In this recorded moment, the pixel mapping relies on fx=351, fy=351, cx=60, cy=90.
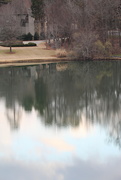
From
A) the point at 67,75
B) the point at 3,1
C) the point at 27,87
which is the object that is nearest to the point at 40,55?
the point at 67,75

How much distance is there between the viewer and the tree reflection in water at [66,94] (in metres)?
17.6

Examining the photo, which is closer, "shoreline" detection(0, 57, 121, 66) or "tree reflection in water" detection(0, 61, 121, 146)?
"tree reflection in water" detection(0, 61, 121, 146)

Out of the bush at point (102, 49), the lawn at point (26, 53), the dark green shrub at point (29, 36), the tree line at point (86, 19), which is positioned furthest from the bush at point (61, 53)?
the dark green shrub at point (29, 36)

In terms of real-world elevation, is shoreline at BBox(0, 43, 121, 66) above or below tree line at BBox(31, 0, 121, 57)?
below

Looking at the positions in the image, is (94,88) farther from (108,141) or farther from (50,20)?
(50,20)

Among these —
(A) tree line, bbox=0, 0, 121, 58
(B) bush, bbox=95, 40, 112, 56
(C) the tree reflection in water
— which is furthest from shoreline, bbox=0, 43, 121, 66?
(C) the tree reflection in water

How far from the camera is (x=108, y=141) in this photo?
1423cm

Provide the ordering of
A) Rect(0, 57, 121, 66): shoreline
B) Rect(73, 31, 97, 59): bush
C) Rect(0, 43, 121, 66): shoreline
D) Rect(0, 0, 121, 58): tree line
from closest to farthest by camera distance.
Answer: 1. Rect(0, 57, 121, 66): shoreline
2. Rect(0, 43, 121, 66): shoreline
3. Rect(73, 31, 97, 59): bush
4. Rect(0, 0, 121, 58): tree line

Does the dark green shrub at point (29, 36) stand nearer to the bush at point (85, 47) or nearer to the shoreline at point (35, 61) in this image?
the shoreline at point (35, 61)

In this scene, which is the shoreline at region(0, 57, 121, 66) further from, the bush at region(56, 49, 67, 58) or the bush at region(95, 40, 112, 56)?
the bush at region(56, 49, 67, 58)

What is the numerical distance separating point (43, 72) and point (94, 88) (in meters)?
10.5

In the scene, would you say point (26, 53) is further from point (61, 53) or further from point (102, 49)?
point (102, 49)

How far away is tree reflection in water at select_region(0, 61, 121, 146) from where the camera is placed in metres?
17.6

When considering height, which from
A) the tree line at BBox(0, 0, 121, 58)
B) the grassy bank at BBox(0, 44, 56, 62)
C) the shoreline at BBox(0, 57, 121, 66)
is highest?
the tree line at BBox(0, 0, 121, 58)
